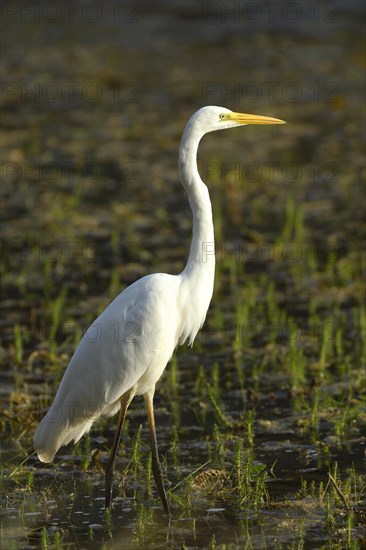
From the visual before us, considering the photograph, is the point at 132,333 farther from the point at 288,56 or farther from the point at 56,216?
the point at 288,56

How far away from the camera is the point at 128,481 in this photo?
17.3 feet

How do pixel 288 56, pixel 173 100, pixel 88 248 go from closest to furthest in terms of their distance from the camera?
1. pixel 88 248
2. pixel 173 100
3. pixel 288 56

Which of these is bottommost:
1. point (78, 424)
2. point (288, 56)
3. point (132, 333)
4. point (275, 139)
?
point (78, 424)

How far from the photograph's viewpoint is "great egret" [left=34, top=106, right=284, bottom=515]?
491 centimetres

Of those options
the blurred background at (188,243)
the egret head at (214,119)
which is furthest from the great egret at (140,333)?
the blurred background at (188,243)

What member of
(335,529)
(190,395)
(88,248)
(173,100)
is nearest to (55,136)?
(173,100)

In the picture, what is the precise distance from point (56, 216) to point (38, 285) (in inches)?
59.3

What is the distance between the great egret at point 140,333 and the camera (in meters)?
4.91

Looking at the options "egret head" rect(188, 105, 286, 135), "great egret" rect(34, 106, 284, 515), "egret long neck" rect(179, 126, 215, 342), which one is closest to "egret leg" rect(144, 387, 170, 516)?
"great egret" rect(34, 106, 284, 515)

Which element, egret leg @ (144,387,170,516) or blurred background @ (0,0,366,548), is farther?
blurred background @ (0,0,366,548)

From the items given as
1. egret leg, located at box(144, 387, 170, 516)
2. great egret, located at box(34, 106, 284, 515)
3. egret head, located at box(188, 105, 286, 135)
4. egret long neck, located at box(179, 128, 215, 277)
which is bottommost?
egret leg, located at box(144, 387, 170, 516)

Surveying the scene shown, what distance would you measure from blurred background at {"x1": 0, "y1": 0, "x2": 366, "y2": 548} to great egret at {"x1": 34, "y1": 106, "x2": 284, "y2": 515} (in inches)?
13.8

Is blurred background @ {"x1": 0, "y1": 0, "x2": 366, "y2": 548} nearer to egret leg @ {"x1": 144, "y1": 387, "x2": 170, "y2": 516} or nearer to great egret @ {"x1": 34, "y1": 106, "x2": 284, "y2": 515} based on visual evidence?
egret leg @ {"x1": 144, "y1": 387, "x2": 170, "y2": 516}

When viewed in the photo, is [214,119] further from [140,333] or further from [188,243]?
[188,243]
